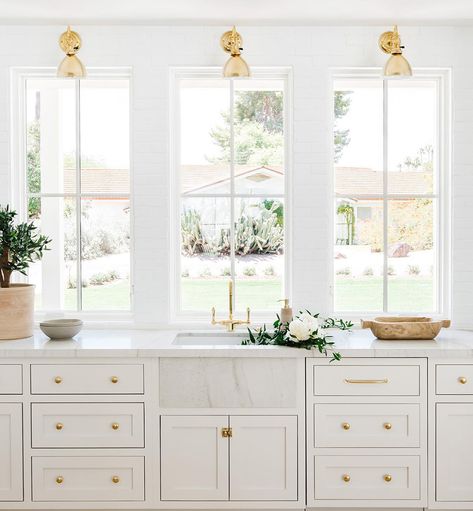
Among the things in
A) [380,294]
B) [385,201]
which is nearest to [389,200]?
[385,201]

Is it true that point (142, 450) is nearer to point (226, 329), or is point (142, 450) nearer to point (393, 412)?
point (226, 329)

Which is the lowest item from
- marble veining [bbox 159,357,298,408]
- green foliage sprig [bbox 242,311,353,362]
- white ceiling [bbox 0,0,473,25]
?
marble veining [bbox 159,357,298,408]

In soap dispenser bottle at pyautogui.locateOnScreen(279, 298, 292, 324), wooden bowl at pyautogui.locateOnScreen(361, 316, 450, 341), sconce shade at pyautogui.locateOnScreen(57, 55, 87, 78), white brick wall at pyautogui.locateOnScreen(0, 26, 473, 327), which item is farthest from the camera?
white brick wall at pyautogui.locateOnScreen(0, 26, 473, 327)

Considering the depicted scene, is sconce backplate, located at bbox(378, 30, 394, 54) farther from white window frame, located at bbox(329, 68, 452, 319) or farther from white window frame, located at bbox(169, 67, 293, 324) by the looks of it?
white window frame, located at bbox(169, 67, 293, 324)

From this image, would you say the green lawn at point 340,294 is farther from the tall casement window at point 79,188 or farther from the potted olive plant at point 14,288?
the potted olive plant at point 14,288

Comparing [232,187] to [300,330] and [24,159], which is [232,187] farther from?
[24,159]

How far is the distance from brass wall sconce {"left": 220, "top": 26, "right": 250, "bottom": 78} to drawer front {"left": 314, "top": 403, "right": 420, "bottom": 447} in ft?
6.18

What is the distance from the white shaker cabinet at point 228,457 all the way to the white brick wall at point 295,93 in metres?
1.03

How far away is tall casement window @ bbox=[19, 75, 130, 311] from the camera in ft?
13.3

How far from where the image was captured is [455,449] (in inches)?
129

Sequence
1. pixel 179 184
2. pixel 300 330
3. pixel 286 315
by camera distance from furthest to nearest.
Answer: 1. pixel 179 184
2. pixel 286 315
3. pixel 300 330

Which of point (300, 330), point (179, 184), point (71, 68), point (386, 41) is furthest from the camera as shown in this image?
point (179, 184)

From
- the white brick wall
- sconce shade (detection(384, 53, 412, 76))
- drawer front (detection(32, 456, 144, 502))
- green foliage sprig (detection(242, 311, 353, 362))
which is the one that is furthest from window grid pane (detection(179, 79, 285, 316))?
drawer front (detection(32, 456, 144, 502))

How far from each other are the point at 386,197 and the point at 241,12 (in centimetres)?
146
